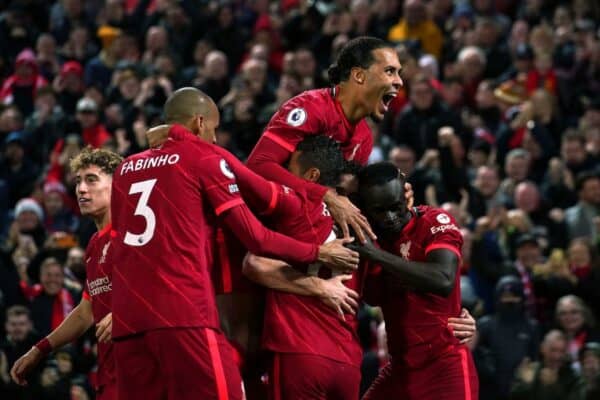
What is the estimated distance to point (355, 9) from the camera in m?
15.5

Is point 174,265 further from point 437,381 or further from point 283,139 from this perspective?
point 437,381

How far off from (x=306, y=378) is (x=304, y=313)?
32 centimetres

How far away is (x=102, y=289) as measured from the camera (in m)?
7.59

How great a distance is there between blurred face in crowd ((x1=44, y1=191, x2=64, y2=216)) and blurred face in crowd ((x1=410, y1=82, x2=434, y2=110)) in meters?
3.55

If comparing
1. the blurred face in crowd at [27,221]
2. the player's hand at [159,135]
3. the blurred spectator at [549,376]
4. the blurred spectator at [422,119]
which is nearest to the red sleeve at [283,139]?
the player's hand at [159,135]

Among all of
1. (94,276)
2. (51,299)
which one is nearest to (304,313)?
(94,276)

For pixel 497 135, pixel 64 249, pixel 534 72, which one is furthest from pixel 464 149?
pixel 64 249

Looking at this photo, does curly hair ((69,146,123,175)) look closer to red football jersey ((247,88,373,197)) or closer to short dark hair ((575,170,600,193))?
red football jersey ((247,88,373,197))

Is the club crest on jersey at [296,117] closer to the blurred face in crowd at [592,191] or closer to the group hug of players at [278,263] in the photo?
the group hug of players at [278,263]

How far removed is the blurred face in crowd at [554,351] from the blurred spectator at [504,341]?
1.34 ft

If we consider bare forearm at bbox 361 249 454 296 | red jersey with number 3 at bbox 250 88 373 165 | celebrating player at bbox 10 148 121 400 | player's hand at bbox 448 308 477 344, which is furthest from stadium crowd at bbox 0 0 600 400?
red jersey with number 3 at bbox 250 88 373 165

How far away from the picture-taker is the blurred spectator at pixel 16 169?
14500 mm

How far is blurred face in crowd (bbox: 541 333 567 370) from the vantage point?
10117mm

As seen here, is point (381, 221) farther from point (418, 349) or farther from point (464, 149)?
point (464, 149)
